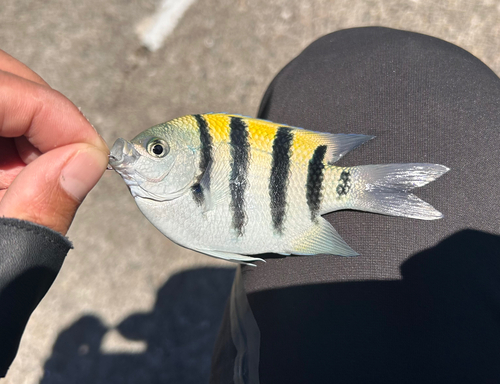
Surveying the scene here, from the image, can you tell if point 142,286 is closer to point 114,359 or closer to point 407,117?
point 114,359

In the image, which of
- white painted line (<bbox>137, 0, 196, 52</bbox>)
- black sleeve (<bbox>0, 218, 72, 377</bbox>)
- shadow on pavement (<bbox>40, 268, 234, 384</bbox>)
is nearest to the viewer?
black sleeve (<bbox>0, 218, 72, 377</bbox>)

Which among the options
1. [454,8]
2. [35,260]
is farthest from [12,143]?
[454,8]

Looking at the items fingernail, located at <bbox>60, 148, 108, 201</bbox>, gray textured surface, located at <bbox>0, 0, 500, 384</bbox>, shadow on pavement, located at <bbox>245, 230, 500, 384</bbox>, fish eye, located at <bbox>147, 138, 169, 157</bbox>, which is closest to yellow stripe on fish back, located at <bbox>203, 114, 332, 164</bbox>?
fish eye, located at <bbox>147, 138, 169, 157</bbox>

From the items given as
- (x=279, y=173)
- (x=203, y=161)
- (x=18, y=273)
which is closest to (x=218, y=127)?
(x=203, y=161)

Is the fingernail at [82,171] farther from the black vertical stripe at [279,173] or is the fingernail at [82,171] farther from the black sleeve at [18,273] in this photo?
the black vertical stripe at [279,173]

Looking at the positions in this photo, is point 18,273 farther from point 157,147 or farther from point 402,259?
point 402,259

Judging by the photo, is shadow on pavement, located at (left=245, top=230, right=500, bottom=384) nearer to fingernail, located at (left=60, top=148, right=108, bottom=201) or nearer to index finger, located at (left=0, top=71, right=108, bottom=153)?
fingernail, located at (left=60, top=148, right=108, bottom=201)
